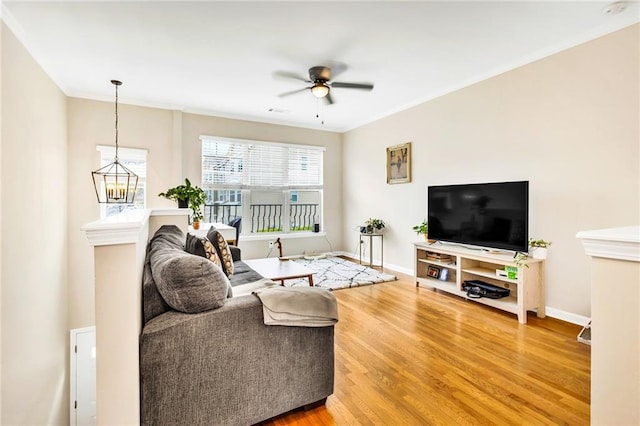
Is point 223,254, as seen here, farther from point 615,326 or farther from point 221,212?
point 221,212

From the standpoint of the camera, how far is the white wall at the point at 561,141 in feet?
8.68

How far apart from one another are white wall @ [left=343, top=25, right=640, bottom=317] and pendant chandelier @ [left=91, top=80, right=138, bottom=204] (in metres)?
4.39

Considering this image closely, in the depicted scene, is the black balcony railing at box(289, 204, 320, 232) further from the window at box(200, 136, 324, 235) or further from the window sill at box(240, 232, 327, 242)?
the window sill at box(240, 232, 327, 242)

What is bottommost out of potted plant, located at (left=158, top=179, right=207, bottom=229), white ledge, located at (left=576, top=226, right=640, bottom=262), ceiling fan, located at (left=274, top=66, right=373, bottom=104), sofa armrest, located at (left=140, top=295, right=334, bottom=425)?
sofa armrest, located at (left=140, top=295, right=334, bottom=425)

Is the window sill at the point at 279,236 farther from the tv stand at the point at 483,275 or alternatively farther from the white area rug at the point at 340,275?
the tv stand at the point at 483,275

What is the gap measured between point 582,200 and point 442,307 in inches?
67.3

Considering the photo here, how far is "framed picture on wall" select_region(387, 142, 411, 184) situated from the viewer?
16.0 feet

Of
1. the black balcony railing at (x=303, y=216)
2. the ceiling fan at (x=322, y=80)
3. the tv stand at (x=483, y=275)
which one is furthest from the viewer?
the black balcony railing at (x=303, y=216)

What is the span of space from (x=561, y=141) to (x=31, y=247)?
17.1 ft

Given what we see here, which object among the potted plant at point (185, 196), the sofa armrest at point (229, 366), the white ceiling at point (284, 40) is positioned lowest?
the sofa armrest at point (229, 366)

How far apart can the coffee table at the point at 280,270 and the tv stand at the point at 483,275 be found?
167 cm

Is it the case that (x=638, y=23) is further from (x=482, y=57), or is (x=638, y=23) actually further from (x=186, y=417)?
(x=186, y=417)

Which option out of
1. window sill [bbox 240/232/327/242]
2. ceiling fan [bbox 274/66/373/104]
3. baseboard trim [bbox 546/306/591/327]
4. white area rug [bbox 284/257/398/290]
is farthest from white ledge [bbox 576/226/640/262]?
window sill [bbox 240/232/327/242]

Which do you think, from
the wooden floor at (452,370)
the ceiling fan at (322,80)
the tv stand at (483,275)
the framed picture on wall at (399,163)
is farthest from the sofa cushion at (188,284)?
the framed picture on wall at (399,163)
